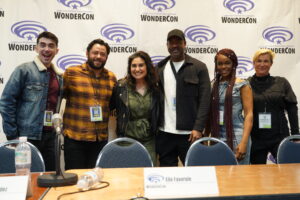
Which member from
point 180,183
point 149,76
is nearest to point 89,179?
point 180,183

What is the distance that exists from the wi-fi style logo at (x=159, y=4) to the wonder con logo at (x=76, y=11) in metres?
0.68

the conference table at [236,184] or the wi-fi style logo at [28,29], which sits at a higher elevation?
the wi-fi style logo at [28,29]

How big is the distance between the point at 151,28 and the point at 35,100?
5.34 ft

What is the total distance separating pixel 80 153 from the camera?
A: 3166 mm

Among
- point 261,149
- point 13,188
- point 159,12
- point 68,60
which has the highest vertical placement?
point 159,12

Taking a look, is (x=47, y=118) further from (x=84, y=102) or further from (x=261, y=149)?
(x=261, y=149)

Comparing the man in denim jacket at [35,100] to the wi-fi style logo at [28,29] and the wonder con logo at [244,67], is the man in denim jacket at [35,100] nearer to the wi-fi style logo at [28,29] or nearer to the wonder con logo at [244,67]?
the wi-fi style logo at [28,29]

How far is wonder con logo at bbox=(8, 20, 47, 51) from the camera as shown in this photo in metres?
3.67

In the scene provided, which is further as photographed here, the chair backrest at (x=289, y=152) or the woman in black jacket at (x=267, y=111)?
the woman in black jacket at (x=267, y=111)

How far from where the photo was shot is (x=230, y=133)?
3131 mm

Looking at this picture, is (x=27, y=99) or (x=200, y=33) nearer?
(x=27, y=99)

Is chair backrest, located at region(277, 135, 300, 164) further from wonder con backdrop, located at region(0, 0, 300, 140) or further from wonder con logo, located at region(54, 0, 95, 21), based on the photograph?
wonder con logo, located at region(54, 0, 95, 21)

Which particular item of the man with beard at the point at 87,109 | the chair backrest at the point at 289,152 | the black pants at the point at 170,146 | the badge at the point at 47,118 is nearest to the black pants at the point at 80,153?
the man with beard at the point at 87,109

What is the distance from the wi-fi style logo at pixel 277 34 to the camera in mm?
4105
